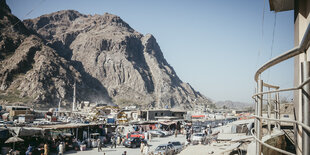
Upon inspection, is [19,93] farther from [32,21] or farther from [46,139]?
[32,21]

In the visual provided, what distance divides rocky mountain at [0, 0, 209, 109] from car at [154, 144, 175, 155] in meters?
81.6

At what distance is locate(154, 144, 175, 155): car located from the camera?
16734 millimetres

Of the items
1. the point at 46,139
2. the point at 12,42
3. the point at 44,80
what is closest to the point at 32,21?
the point at 12,42

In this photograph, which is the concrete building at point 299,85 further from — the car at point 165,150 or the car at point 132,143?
the car at point 132,143

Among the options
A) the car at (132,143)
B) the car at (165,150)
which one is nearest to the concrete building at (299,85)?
the car at (165,150)

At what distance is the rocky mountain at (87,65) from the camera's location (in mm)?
95000

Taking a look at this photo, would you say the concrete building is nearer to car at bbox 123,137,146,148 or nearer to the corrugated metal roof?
the corrugated metal roof

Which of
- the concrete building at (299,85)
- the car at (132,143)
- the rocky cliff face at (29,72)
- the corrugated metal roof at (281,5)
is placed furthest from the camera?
the rocky cliff face at (29,72)

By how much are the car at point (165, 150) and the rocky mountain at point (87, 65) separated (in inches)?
3211

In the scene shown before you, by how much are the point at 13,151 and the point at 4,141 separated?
132 centimetres

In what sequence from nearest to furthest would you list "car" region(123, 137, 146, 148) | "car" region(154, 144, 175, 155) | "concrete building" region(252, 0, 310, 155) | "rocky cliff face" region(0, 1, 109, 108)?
"concrete building" region(252, 0, 310, 155) < "car" region(154, 144, 175, 155) < "car" region(123, 137, 146, 148) < "rocky cliff face" region(0, 1, 109, 108)

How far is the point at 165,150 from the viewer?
16953 mm

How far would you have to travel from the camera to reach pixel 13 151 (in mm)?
15344

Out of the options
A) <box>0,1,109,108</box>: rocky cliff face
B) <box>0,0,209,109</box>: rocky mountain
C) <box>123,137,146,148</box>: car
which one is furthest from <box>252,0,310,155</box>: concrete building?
<box>0,0,209,109</box>: rocky mountain
